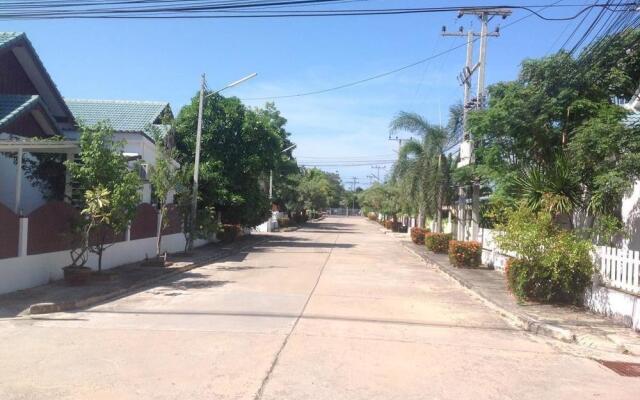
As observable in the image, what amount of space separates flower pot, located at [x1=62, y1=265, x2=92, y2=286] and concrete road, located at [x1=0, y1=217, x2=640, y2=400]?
1652 millimetres

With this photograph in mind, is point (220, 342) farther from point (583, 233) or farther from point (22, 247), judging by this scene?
point (583, 233)

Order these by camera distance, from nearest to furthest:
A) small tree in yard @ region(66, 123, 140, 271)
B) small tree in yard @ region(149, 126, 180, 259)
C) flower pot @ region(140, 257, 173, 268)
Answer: small tree in yard @ region(66, 123, 140, 271) → flower pot @ region(140, 257, 173, 268) → small tree in yard @ region(149, 126, 180, 259)

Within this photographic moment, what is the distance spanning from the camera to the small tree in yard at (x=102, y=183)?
575 inches

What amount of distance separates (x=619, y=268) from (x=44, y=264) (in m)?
12.5

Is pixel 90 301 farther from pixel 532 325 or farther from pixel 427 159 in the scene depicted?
pixel 427 159

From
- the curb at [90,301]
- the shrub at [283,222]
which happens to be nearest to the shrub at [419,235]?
the curb at [90,301]

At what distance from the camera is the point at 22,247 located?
13305mm

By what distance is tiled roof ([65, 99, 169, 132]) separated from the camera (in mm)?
27733

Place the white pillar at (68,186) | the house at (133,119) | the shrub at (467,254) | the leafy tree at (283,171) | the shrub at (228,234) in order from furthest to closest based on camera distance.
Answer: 1. the leafy tree at (283,171)
2. the shrub at (228,234)
3. the house at (133,119)
4. the shrub at (467,254)
5. the white pillar at (68,186)

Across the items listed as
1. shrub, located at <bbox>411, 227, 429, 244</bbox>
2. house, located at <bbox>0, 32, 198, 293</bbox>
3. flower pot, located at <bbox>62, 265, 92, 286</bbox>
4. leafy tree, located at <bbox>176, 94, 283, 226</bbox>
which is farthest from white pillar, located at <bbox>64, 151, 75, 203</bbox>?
shrub, located at <bbox>411, 227, 429, 244</bbox>

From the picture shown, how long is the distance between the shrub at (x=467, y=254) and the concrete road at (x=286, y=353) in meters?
7.77

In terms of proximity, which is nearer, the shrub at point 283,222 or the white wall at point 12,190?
the white wall at point 12,190

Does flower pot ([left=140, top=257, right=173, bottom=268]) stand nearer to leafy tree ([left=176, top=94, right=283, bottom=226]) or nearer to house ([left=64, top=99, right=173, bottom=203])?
house ([left=64, top=99, right=173, bottom=203])

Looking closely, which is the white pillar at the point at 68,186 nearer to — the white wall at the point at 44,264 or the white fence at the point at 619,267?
the white wall at the point at 44,264
